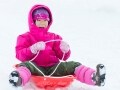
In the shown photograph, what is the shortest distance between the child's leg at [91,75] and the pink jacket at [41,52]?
0.22 metres

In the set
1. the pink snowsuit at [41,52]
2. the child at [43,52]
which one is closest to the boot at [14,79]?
the child at [43,52]

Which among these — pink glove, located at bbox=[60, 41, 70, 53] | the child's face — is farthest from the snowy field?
the child's face

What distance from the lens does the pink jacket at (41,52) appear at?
2.73 meters

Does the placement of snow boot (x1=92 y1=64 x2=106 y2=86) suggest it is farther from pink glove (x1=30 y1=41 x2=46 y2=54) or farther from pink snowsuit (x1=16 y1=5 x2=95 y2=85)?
pink glove (x1=30 y1=41 x2=46 y2=54)

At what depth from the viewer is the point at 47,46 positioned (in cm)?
282

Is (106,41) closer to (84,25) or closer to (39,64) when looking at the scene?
(84,25)

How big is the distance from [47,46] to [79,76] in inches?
13.0

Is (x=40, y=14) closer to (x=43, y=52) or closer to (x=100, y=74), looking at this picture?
(x=43, y=52)

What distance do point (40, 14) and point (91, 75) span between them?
573 mm

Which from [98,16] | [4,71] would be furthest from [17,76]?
[98,16]

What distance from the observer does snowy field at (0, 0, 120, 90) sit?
3.20m

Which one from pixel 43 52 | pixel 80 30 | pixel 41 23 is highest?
pixel 41 23

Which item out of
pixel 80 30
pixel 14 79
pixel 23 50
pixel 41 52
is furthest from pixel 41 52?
pixel 80 30

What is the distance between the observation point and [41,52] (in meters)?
2.78
